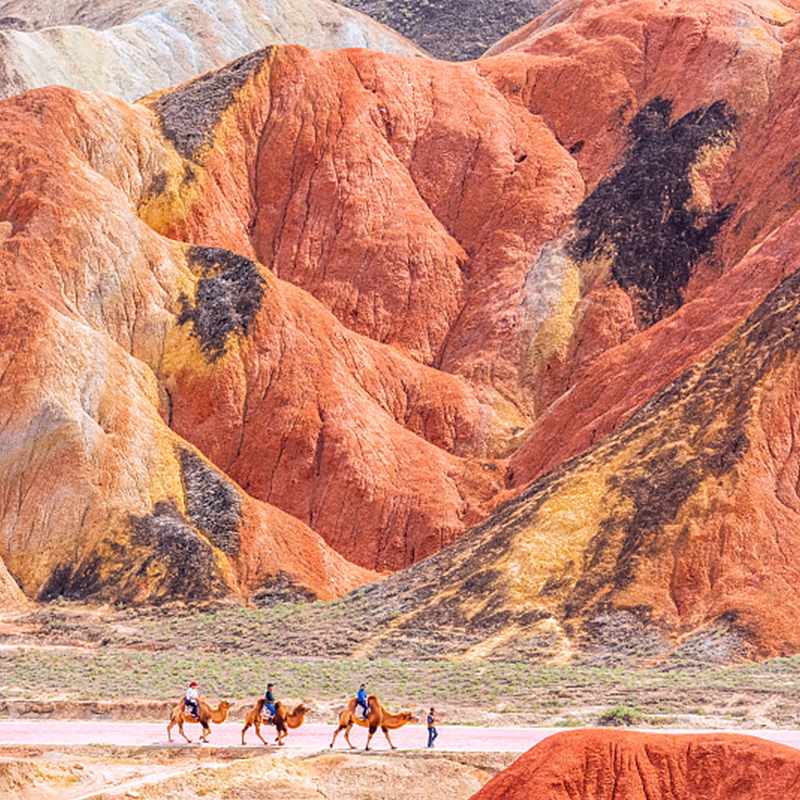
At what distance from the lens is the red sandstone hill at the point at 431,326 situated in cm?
5056

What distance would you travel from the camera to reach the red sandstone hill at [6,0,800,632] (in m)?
50.6

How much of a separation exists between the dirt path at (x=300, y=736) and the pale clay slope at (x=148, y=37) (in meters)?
86.1

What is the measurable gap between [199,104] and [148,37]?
1798 inches

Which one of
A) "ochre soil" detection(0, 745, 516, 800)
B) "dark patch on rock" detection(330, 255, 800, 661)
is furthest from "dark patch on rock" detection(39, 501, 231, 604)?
"ochre soil" detection(0, 745, 516, 800)

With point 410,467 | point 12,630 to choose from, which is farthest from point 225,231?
point 12,630

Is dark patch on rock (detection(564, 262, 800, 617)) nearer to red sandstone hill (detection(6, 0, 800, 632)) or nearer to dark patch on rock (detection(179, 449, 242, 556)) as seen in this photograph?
red sandstone hill (detection(6, 0, 800, 632))

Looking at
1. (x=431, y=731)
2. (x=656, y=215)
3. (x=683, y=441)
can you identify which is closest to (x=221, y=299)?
(x=656, y=215)

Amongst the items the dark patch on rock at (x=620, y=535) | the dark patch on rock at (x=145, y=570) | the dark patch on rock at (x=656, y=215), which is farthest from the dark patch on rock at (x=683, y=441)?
the dark patch on rock at (x=656, y=215)

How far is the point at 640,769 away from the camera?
18578 millimetres

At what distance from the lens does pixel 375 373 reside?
234 feet

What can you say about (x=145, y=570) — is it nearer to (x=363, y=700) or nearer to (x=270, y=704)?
(x=270, y=704)

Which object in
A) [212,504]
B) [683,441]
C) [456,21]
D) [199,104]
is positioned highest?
[456,21]

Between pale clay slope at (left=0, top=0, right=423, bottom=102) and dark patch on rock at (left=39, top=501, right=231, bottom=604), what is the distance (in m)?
61.5

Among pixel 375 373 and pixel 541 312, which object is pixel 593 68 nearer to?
pixel 541 312
